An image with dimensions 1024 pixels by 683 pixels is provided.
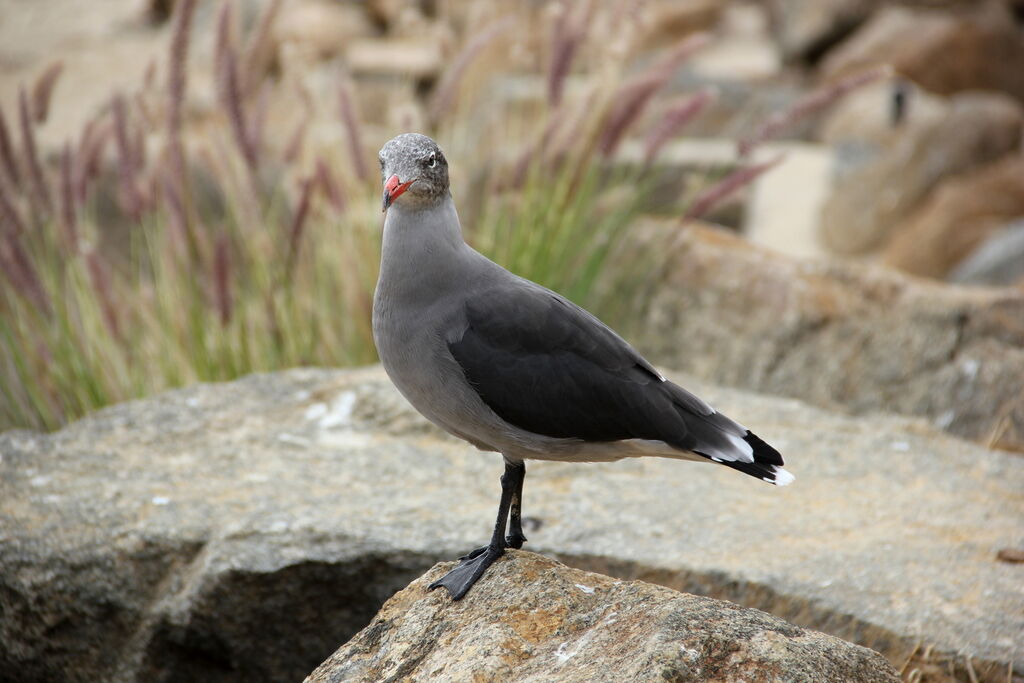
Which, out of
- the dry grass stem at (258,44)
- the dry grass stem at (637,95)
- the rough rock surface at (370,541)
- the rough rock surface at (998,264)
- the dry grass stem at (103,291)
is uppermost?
the dry grass stem at (258,44)

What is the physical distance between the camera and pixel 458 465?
11.8 ft

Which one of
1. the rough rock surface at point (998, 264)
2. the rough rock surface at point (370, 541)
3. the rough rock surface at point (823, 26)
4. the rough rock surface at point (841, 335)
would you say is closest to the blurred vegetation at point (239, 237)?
the rough rock surface at point (841, 335)

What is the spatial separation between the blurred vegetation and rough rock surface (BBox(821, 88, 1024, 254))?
15.1ft

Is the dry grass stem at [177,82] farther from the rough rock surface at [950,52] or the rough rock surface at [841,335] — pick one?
the rough rock surface at [950,52]

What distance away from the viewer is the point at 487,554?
262 centimetres

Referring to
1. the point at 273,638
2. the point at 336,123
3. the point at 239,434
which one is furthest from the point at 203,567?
the point at 336,123

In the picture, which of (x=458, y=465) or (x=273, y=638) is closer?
(x=273, y=638)

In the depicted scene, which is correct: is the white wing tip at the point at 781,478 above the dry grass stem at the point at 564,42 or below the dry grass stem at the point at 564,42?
below

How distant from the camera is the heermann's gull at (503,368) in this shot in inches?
96.3

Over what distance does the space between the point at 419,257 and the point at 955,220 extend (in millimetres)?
7023

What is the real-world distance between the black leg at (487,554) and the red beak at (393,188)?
70 cm

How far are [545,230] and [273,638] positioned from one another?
6.91 ft

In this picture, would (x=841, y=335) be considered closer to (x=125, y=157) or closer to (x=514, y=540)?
(x=514, y=540)

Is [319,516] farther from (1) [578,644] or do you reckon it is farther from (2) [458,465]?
(1) [578,644]
